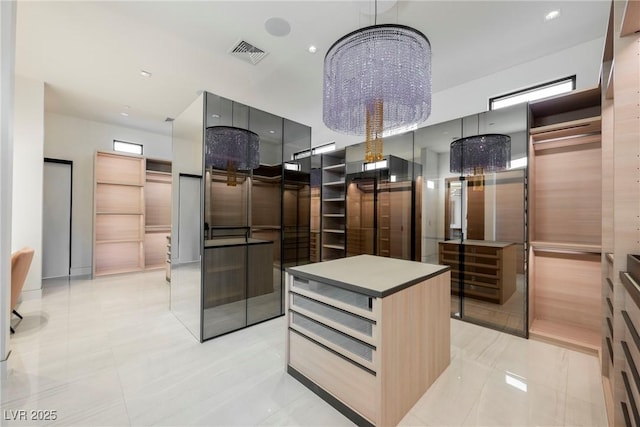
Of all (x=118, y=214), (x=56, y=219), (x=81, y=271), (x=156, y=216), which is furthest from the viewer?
(x=156, y=216)

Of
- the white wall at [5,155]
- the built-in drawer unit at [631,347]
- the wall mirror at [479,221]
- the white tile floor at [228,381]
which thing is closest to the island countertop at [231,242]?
the white tile floor at [228,381]

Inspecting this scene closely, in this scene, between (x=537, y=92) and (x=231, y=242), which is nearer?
(x=231, y=242)

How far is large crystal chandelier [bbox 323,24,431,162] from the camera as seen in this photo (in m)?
2.05

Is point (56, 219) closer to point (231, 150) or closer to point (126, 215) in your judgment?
point (126, 215)

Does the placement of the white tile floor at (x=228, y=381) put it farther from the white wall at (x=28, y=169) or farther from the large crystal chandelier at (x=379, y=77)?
the large crystal chandelier at (x=379, y=77)

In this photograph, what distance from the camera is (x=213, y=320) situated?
292cm

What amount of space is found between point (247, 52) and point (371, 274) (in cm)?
325

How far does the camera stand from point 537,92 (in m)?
3.50

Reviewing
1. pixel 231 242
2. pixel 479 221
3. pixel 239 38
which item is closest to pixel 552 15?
pixel 479 221

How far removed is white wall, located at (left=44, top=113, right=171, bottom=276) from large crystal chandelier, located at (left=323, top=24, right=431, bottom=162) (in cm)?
623

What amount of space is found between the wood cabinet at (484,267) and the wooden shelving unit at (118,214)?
6.59 m

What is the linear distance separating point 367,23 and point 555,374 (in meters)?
3.90

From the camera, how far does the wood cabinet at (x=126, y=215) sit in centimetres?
572

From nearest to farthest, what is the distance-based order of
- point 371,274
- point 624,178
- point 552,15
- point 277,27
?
point 624,178, point 371,274, point 552,15, point 277,27
